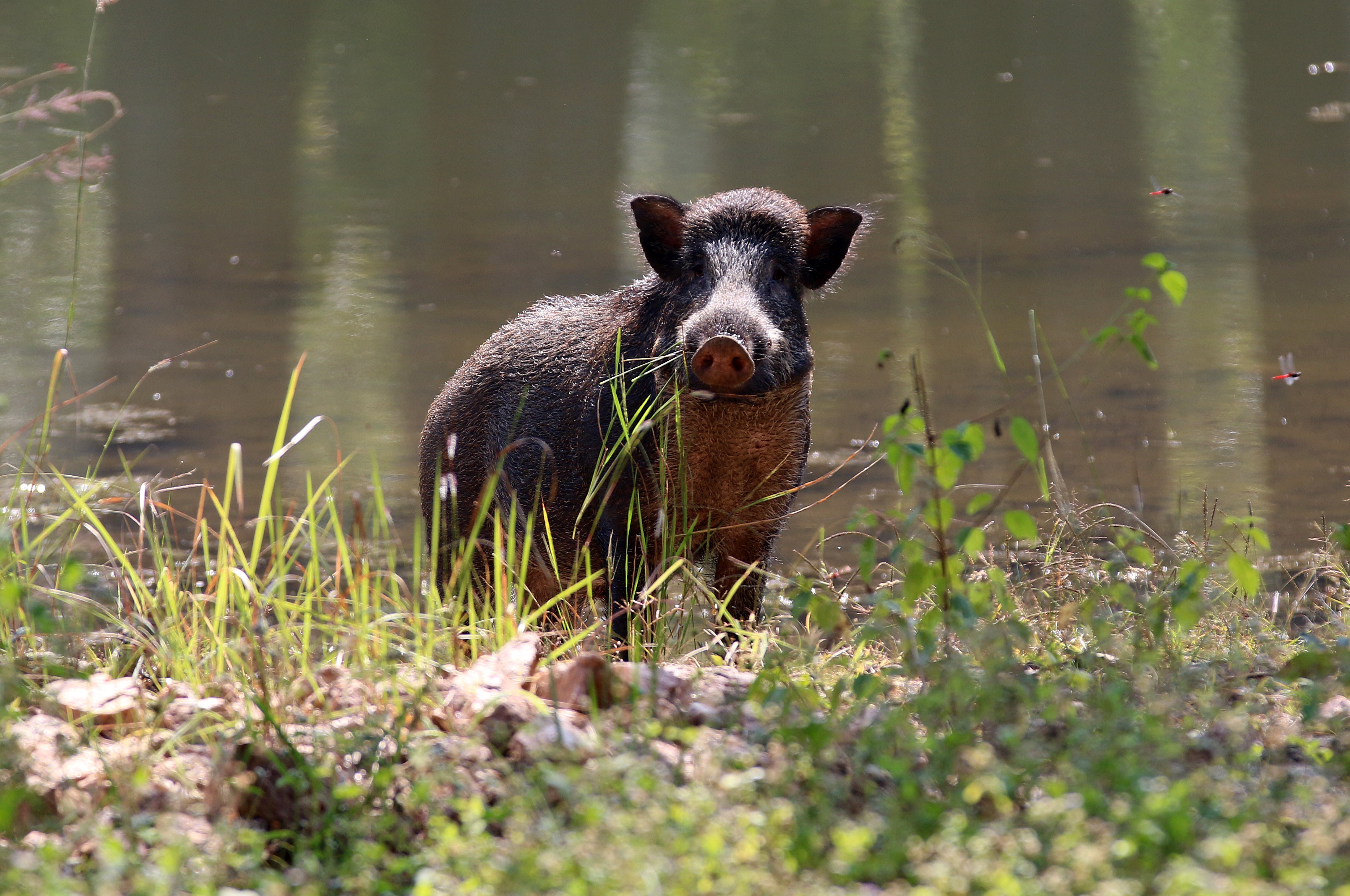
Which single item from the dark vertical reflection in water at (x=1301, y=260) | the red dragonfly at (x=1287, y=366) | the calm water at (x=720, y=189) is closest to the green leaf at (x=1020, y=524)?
the calm water at (x=720, y=189)

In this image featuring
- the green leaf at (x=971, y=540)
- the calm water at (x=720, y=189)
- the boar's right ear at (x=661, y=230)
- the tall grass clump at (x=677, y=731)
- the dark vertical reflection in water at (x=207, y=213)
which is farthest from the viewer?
the dark vertical reflection in water at (x=207, y=213)

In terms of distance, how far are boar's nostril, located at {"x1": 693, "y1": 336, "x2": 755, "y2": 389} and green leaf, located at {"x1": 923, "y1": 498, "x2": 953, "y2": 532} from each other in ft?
3.08

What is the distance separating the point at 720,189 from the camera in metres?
13.2

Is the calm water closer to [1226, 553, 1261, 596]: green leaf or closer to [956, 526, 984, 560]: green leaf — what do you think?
[1226, 553, 1261, 596]: green leaf

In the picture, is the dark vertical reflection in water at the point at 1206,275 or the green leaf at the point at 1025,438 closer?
the green leaf at the point at 1025,438

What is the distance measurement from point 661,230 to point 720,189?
869 cm

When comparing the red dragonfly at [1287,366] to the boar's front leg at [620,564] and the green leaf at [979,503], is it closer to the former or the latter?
the boar's front leg at [620,564]

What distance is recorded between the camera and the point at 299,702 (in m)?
2.90

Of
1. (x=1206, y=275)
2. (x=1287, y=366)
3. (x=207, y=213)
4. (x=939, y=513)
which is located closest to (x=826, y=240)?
(x=939, y=513)

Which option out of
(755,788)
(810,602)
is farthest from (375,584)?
(755,788)

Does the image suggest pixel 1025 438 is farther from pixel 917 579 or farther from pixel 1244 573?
pixel 1244 573

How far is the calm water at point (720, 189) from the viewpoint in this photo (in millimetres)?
7852

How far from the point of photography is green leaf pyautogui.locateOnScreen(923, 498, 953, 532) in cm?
290

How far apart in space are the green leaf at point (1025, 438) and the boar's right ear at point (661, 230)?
201cm
